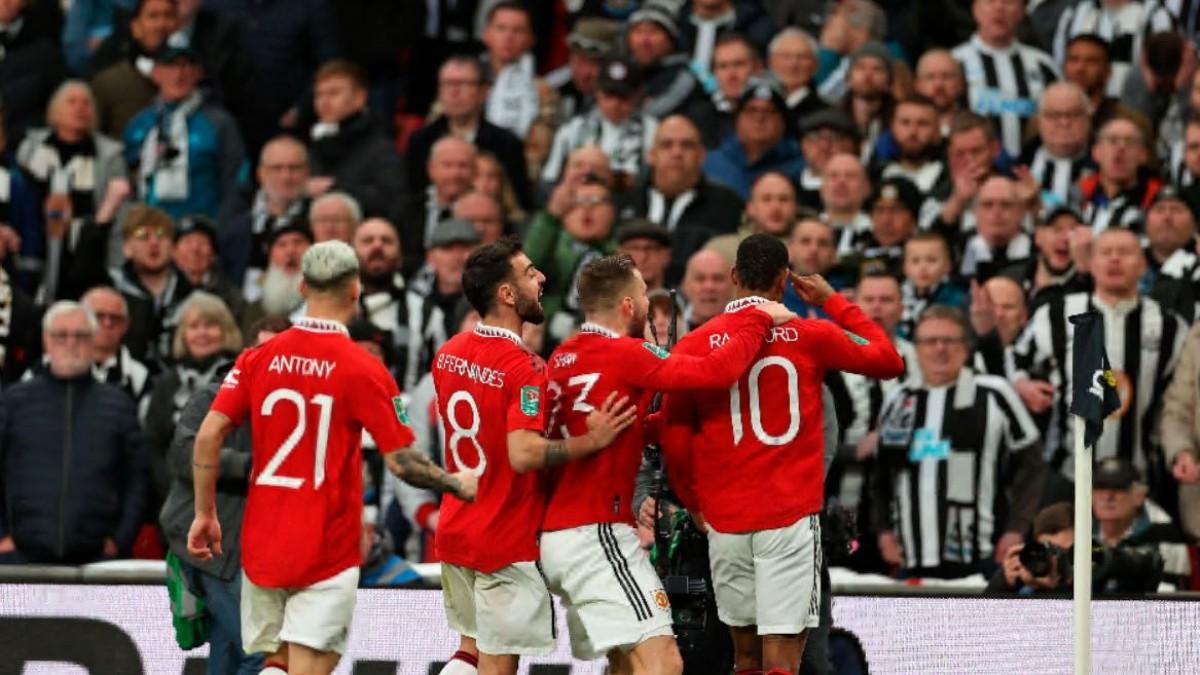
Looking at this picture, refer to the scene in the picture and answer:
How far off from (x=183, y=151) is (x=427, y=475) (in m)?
8.43

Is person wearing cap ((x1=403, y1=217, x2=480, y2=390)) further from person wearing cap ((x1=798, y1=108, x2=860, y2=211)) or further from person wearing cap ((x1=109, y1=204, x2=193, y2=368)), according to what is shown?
person wearing cap ((x1=798, y1=108, x2=860, y2=211))

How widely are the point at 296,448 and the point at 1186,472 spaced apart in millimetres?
5870

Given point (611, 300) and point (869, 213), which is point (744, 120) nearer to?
point (869, 213)

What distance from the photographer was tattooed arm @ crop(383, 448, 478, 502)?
35.3ft

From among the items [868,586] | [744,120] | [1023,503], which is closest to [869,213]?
[744,120]

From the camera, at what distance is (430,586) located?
12.8 meters

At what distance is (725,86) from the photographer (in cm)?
1853

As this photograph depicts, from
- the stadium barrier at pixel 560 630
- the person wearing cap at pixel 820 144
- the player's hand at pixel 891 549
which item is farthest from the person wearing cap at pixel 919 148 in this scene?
the stadium barrier at pixel 560 630

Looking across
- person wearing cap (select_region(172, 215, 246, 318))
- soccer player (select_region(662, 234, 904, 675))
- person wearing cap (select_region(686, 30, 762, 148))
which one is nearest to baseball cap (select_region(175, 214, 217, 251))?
person wearing cap (select_region(172, 215, 246, 318))

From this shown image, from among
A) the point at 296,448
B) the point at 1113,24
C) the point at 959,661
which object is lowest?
the point at 959,661

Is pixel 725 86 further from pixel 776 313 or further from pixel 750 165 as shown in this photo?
pixel 776 313

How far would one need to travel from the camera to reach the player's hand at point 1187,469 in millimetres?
14602

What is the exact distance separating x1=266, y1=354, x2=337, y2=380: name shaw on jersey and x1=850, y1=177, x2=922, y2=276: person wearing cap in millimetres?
6248

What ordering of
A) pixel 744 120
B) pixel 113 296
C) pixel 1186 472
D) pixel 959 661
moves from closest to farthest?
pixel 959 661 → pixel 1186 472 → pixel 113 296 → pixel 744 120
